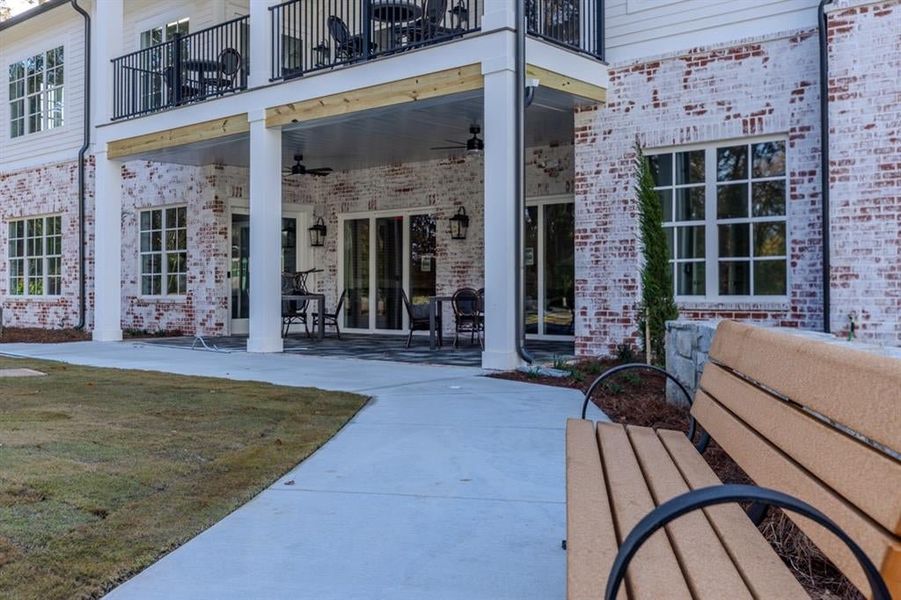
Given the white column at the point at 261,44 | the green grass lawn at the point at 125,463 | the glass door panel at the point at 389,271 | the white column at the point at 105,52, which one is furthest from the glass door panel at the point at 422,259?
the green grass lawn at the point at 125,463

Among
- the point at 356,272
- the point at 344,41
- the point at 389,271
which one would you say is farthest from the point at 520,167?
the point at 356,272

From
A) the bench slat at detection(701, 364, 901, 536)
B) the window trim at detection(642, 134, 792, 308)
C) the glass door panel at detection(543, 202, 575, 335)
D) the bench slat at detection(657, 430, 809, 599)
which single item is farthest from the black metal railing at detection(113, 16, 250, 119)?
the bench slat at detection(657, 430, 809, 599)

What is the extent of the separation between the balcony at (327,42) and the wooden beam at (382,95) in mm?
368

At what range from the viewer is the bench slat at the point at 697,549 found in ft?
5.71

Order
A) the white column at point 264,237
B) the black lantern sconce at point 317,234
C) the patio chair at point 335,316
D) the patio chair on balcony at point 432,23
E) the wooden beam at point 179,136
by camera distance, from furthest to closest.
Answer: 1. the black lantern sconce at point 317,234
2. the patio chair at point 335,316
3. the wooden beam at point 179,136
4. the white column at point 264,237
5. the patio chair on balcony at point 432,23

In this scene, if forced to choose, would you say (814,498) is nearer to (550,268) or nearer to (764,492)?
(764,492)

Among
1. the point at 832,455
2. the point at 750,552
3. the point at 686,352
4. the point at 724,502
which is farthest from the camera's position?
the point at 686,352

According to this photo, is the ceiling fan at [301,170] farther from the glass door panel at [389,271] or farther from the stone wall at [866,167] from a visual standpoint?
the stone wall at [866,167]

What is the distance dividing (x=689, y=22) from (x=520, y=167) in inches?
100

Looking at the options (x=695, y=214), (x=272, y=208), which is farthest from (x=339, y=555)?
(x=272, y=208)

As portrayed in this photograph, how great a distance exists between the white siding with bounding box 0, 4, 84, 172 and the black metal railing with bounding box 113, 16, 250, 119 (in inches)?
96.0

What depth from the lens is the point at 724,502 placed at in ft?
5.06

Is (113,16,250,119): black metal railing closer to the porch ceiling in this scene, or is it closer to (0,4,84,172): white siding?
the porch ceiling

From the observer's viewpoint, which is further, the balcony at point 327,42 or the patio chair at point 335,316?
the patio chair at point 335,316
